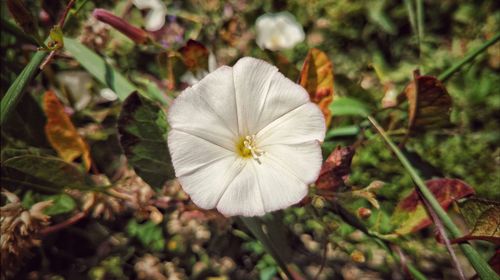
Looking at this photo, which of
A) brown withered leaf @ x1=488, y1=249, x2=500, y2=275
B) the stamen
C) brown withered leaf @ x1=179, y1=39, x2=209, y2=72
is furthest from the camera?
brown withered leaf @ x1=179, y1=39, x2=209, y2=72

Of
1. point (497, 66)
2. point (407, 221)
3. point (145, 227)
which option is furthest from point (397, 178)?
point (145, 227)

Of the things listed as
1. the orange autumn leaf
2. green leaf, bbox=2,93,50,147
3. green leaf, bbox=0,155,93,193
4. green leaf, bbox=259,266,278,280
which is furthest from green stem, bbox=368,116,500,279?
green leaf, bbox=2,93,50,147

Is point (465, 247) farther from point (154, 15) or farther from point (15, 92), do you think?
point (154, 15)

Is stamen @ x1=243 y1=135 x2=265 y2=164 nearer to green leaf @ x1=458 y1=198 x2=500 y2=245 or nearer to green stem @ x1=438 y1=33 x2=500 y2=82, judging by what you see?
green leaf @ x1=458 y1=198 x2=500 y2=245

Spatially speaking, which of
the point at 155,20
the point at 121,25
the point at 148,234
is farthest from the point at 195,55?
the point at 148,234

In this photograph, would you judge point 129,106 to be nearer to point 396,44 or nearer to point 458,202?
point 458,202
